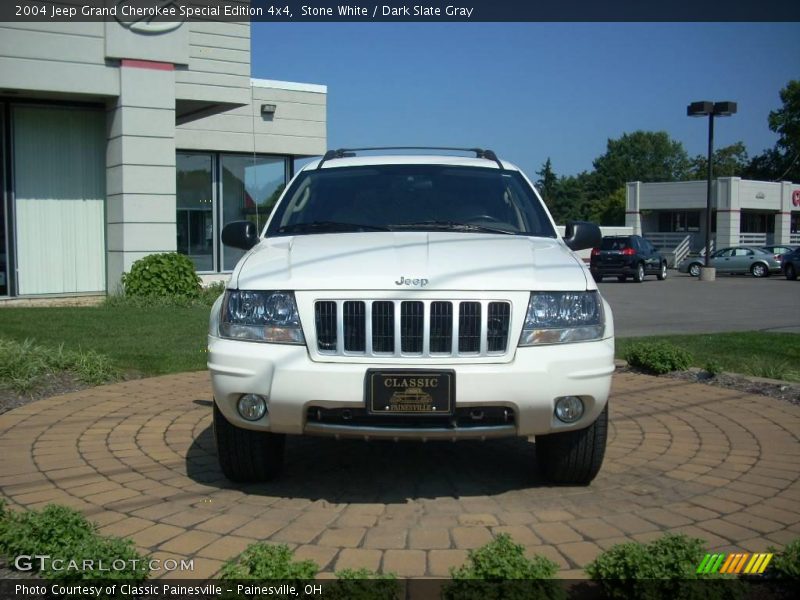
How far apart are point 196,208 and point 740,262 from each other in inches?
1098

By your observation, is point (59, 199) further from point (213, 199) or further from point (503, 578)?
point (503, 578)

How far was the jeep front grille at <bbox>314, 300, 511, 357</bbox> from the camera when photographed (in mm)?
3826

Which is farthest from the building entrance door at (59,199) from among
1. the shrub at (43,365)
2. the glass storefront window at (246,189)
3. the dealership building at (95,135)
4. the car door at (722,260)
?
the car door at (722,260)

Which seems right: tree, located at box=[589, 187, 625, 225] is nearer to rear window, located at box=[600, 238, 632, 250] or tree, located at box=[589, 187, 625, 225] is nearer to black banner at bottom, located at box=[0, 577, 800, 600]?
rear window, located at box=[600, 238, 632, 250]

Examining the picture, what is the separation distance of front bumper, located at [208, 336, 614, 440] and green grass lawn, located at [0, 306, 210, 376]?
4046mm

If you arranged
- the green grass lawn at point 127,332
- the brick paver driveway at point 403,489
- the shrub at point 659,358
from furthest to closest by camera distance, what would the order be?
1. the green grass lawn at point 127,332
2. the shrub at point 659,358
3. the brick paver driveway at point 403,489

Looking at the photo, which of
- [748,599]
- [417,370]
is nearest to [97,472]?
[417,370]

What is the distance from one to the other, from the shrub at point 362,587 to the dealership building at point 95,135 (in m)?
11.5

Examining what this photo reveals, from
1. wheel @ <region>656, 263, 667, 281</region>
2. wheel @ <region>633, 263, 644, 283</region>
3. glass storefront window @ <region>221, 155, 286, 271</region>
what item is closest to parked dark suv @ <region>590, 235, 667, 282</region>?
wheel @ <region>633, 263, 644, 283</region>

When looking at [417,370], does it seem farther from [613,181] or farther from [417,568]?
[613,181]

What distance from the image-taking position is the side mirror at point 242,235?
5223 mm

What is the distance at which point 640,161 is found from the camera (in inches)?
4791

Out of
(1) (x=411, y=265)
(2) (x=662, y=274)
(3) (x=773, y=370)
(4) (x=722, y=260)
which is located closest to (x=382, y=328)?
(1) (x=411, y=265)

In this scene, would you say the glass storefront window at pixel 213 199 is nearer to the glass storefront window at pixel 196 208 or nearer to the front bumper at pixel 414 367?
the glass storefront window at pixel 196 208
